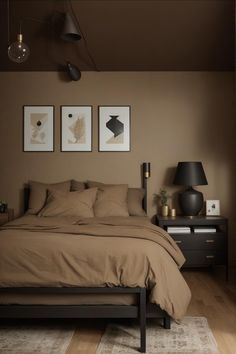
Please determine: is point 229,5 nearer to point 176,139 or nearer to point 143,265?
point 176,139

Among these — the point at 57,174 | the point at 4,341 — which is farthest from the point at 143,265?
the point at 57,174

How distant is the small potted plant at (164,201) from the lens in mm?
5207

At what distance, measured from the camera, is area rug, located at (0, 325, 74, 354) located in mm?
2793

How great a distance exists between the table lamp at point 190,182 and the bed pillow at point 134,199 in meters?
0.46

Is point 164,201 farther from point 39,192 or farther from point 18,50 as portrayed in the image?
point 18,50

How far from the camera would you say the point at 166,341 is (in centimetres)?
296

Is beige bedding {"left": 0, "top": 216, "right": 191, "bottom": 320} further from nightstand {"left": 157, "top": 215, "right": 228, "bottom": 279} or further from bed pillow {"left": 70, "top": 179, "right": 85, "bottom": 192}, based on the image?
bed pillow {"left": 70, "top": 179, "right": 85, "bottom": 192}

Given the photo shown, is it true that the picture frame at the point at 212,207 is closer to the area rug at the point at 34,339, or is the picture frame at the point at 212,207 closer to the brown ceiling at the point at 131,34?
the brown ceiling at the point at 131,34

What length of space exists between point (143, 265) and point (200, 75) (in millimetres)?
3269

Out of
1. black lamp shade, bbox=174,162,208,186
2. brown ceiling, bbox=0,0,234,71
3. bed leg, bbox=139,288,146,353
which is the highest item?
brown ceiling, bbox=0,0,234,71

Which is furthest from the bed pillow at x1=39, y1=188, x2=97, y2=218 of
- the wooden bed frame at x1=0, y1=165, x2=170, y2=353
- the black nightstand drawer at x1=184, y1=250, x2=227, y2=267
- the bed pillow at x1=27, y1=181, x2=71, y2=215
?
the wooden bed frame at x1=0, y1=165, x2=170, y2=353

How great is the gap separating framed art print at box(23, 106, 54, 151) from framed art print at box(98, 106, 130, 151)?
647 mm

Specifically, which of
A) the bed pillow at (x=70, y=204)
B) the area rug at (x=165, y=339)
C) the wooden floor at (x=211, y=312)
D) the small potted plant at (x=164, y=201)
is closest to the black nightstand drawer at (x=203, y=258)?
the wooden floor at (x=211, y=312)

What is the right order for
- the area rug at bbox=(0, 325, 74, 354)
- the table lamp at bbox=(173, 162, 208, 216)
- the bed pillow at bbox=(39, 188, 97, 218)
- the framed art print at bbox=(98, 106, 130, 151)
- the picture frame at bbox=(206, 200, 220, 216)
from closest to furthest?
the area rug at bbox=(0, 325, 74, 354) → the bed pillow at bbox=(39, 188, 97, 218) → the table lamp at bbox=(173, 162, 208, 216) → the picture frame at bbox=(206, 200, 220, 216) → the framed art print at bbox=(98, 106, 130, 151)
